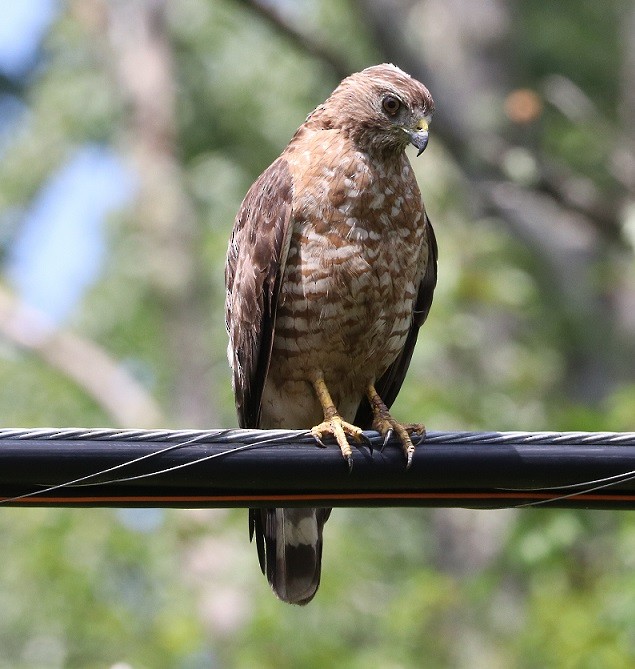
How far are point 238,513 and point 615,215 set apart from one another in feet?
11.2

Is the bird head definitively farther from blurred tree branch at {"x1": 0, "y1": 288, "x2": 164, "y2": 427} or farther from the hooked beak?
blurred tree branch at {"x1": 0, "y1": 288, "x2": 164, "y2": 427}

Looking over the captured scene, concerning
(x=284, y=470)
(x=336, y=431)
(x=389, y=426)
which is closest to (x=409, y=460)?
(x=284, y=470)

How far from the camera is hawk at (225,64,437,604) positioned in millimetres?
4434

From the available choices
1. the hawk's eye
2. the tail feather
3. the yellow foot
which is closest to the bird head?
the hawk's eye

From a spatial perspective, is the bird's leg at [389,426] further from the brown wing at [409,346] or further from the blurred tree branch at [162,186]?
the blurred tree branch at [162,186]

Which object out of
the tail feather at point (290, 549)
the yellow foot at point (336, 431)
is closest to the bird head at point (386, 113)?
the yellow foot at point (336, 431)

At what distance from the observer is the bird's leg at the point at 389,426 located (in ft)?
11.4

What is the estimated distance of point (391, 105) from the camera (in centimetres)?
459

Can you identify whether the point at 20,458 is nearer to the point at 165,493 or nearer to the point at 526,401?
the point at 165,493

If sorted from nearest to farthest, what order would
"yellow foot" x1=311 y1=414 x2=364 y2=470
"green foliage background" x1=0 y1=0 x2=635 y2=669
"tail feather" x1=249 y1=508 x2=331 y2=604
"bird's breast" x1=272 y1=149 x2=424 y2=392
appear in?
"yellow foot" x1=311 y1=414 x2=364 y2=470 → "bird's breast" x1=272 y1=149 x2=424 y2=392 → "tail feather" x1=249 y1=508 x2=331 y2=604 → "green foliage background" x1=0 y1=0 x2=635 y2=669

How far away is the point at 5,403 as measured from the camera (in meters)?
14.0

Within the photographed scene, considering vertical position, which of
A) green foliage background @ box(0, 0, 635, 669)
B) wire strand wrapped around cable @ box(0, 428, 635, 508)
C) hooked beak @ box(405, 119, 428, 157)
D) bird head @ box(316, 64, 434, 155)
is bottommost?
wire strand wrapped around cable @ box(0, 428, 635, 508)

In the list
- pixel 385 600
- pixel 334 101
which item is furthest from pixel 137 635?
pixel 334 101

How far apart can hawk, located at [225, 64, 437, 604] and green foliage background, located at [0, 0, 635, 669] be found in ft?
6.65
